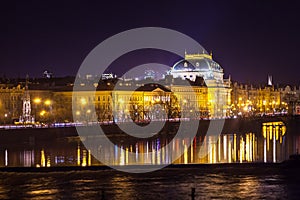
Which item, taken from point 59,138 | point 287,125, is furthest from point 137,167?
point 287,125

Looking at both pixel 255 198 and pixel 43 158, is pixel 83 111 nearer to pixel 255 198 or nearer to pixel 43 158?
pixel 43 158

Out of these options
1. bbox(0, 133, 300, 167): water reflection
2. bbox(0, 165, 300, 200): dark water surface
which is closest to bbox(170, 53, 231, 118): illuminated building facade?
bbox(0, 133, 300, 167): water reflection

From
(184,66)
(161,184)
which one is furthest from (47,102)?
(161,184)

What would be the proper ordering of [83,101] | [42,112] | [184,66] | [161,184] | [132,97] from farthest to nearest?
1. [184,66]
2. [132,97]
3. [83,101]
4. [42,112]
5. [161,184]

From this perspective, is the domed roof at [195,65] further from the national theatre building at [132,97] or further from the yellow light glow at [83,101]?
the yellow light glow at [83,101]

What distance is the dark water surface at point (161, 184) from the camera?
18547mm

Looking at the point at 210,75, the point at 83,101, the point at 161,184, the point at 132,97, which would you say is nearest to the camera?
the point at 161,184

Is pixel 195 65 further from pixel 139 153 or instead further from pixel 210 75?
pixel 139 153

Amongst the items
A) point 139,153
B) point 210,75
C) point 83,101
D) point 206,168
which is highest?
point 210,75

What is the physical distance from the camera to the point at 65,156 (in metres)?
38.4

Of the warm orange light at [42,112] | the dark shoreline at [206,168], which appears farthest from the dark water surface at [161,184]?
the warm orange light at [42,112]

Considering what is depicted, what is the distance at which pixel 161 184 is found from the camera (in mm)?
20672

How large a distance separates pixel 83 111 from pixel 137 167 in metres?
54.5

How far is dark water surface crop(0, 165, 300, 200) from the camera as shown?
60.8 ft
